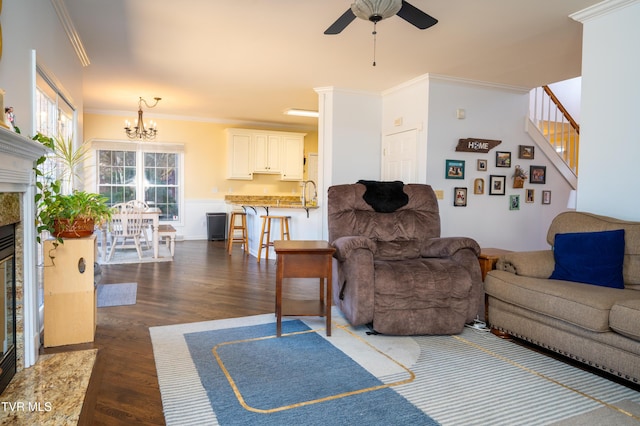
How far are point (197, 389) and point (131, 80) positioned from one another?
16.5 feet

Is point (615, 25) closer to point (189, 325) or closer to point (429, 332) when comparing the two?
point (429, 332)

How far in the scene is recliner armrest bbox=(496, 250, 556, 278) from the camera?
2.97 meters

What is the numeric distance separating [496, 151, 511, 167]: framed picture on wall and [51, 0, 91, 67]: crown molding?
17.1ft

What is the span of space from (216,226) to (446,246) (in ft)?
20.3

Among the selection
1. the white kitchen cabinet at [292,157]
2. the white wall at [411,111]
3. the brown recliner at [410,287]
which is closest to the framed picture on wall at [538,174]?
the white wall at [411,111]

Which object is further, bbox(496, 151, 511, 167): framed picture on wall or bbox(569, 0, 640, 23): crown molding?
bbox(496, 151, 511, 167): framed picture on wall

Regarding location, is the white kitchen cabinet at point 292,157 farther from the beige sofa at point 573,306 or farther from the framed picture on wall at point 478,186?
the beige sofa at point 573,306

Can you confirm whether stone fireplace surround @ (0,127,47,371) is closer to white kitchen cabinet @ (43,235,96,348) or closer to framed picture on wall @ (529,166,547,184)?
white kitchen cabinet @ (43,235,96,348)

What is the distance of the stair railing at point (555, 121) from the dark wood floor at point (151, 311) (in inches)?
181

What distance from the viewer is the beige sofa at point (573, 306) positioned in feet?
7.35

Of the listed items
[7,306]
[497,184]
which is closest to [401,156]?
[497,184]

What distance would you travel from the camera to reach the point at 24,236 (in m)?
2.33

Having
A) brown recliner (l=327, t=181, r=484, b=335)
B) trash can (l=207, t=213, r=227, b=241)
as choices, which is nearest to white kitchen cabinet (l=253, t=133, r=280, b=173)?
trash can (l=207, t=213, r=227, b=241)

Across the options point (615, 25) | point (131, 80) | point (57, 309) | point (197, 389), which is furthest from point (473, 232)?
point (131, 80)
